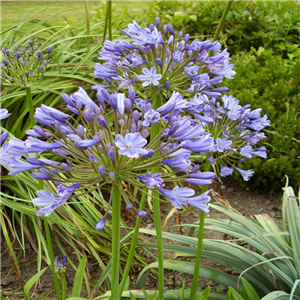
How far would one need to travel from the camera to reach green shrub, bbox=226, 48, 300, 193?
13.8 ft

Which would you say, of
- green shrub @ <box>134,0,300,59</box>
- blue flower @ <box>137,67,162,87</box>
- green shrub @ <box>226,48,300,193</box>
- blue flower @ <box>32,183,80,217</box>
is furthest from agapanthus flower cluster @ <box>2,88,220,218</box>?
green shrub @ <box>134,0,300,59</box>

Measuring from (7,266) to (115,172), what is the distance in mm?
2446

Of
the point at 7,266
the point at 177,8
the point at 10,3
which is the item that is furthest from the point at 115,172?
the point at 10,3

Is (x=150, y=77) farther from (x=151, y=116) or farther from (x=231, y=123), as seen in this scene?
(x=231, y=123)

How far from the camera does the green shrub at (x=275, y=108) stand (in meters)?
4.21

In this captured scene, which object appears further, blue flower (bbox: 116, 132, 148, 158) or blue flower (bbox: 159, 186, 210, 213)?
blue flower (bbox: 159, 186, 210, 213)

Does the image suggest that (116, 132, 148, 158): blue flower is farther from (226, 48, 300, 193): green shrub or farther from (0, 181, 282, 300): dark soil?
(226, 48, 300, 193): green shrub

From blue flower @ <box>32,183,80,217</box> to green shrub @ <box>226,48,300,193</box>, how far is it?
3265mm

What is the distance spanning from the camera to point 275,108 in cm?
464

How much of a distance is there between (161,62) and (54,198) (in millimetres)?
979

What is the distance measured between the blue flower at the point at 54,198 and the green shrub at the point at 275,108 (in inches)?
129

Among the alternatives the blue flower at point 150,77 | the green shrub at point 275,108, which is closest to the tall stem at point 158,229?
the blue flower at point 150,77

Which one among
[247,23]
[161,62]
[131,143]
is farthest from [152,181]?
[247,23]

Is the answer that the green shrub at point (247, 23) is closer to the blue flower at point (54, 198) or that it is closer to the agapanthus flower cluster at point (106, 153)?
the agapanthus flower cluster at point (106, 153)
